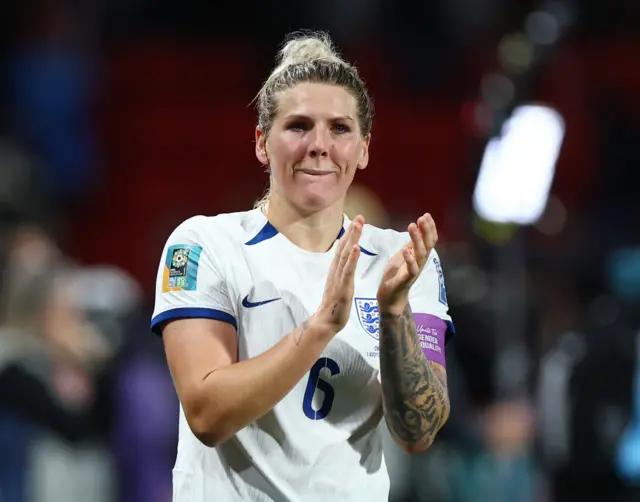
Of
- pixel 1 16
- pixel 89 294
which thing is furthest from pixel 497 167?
pixel 1 16

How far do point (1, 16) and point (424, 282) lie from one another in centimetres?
924

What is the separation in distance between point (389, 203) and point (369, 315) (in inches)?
283

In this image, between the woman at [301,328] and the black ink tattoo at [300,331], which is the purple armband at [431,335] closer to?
the woman at [301,328]

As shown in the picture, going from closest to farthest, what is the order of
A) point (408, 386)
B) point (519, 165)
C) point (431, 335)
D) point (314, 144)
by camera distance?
point (408, 386), point (314, 144), point (431, 335), point (519, 165)

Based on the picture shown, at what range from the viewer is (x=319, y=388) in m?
2.98

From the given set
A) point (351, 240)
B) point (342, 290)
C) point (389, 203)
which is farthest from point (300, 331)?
point (389, 203)

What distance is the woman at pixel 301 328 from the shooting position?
9.05 ft

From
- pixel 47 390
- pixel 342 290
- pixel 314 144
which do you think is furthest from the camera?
pixel 47 390

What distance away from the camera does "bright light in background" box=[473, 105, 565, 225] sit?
23.5 ft

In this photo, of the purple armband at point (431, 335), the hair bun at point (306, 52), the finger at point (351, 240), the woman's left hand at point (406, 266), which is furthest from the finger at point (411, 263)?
the hair bun at point (306, 52)

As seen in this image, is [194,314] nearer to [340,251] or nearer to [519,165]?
[340,251]

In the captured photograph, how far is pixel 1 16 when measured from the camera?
11484 mm

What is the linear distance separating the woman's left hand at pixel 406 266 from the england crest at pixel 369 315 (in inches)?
8.8

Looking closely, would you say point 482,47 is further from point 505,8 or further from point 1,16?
point 1,16
